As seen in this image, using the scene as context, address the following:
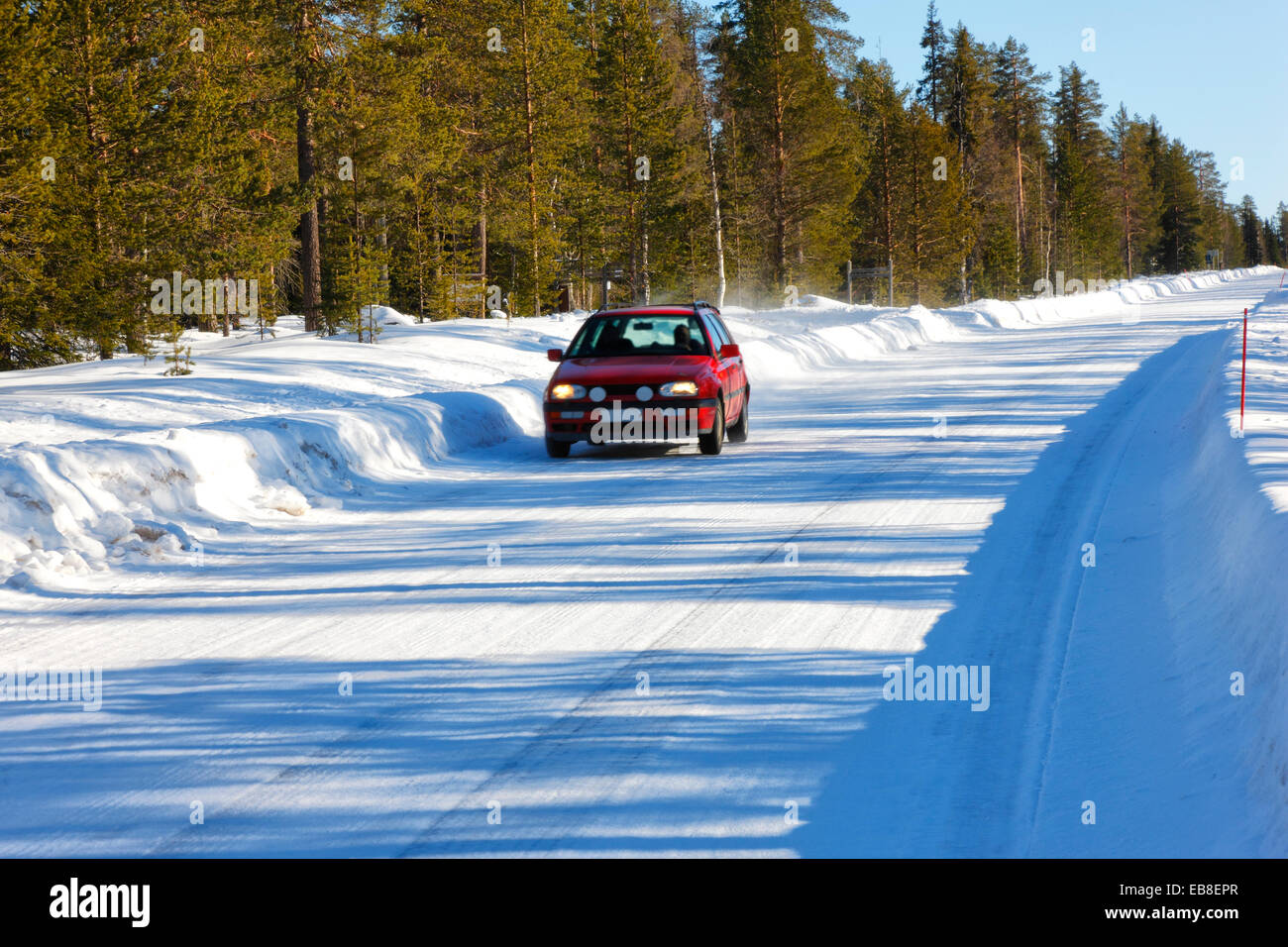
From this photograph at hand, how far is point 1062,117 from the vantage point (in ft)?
376

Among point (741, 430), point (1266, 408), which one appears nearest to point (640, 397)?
point (741, 430)

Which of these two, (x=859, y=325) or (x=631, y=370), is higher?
(x=859, y=325)

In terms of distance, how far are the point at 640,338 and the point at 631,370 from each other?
58.0 inches

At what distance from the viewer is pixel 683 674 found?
5703mm

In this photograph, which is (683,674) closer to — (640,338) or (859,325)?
(640,338)

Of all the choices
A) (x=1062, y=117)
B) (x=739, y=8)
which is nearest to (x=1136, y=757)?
(x=739, y=8)

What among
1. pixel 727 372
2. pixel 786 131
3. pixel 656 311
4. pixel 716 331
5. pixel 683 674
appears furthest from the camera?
pixel 786 131

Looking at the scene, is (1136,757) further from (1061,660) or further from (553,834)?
(553,834)

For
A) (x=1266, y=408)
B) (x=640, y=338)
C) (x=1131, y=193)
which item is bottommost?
(x=1266, y=408)

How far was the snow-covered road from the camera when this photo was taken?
410cm

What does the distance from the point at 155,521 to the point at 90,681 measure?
3646 mm

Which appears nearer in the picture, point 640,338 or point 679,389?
point 679,389

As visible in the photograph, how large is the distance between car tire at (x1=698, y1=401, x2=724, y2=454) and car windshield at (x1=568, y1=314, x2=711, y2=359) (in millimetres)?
868

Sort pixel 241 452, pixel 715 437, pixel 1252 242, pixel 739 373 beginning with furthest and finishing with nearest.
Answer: pixel 1252 242
pixel 739 373
pixel 715 437
pixel 241 452
